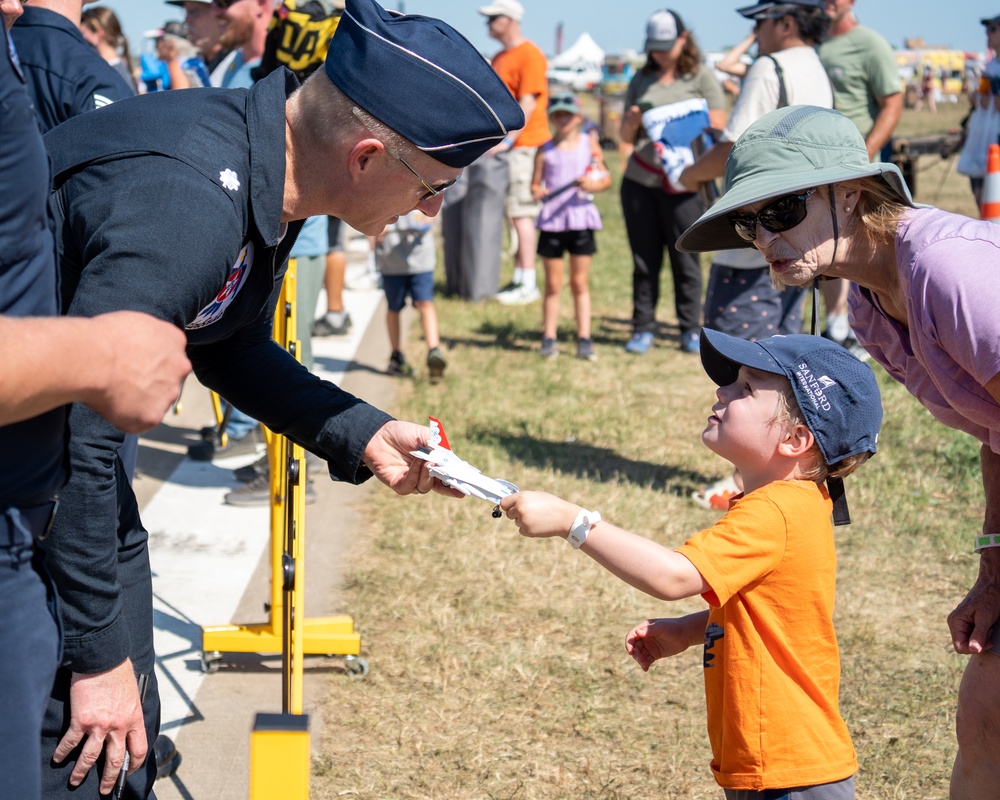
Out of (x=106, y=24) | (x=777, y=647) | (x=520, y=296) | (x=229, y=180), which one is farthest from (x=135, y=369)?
(x=520, y=296)

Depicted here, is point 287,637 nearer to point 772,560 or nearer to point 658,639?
point 658,639

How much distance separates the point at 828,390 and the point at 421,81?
1.09 m

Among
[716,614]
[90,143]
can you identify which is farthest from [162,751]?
[90,143]

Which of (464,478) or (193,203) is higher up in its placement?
(193,203)

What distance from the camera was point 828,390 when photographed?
93.0 inches

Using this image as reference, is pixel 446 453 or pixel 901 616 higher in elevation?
pixel 446 453

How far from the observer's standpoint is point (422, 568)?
15.5 ft

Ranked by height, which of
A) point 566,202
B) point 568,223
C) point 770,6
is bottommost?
point 568,223

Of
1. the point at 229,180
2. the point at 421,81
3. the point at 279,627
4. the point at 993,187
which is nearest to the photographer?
the point at 229,180

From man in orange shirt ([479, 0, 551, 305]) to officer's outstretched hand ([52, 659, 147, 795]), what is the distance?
7375 mm

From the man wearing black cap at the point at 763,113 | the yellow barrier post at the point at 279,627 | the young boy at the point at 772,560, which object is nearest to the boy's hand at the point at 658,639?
the young boy at the point at 772,560

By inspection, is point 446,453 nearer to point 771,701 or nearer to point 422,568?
point 771,701

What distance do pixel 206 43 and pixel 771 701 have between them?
5301 millimetres

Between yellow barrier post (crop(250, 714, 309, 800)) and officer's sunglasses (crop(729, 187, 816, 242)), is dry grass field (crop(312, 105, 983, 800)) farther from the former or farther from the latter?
officer's sunglasses (crop(729, 187, 816, 242))
